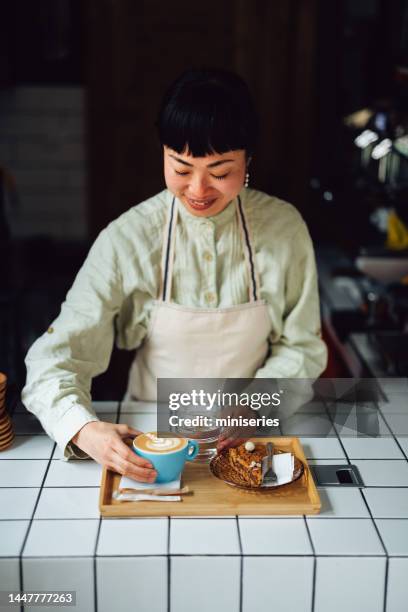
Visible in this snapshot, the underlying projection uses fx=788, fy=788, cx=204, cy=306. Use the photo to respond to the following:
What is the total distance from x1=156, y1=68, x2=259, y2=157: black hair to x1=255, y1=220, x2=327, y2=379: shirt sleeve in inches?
13.8

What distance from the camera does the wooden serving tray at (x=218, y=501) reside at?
1304 mm

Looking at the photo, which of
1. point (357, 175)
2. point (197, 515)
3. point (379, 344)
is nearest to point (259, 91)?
point (357, 175)

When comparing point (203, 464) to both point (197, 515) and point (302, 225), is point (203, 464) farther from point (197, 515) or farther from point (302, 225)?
point (302, 225)

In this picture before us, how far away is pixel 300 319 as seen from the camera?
1813 mm

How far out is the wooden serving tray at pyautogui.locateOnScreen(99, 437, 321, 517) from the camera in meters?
1.30

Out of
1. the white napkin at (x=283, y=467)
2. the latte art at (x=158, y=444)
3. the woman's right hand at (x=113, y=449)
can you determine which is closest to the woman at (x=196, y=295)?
the woman's right hand at (x=113, y=449)

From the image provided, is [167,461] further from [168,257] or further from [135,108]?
[135,108]

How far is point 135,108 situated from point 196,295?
3.26 meters

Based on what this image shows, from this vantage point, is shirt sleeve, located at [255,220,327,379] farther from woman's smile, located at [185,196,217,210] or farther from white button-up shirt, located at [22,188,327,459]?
woman's smile, located at [185,196,217,210]

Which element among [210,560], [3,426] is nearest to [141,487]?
[210,560]

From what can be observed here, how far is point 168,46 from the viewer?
15.4 feet

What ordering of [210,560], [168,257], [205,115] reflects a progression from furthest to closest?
[168,257], [205,115], [210,560]

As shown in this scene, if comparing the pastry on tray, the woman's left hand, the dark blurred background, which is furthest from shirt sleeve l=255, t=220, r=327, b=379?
the dark blurred background

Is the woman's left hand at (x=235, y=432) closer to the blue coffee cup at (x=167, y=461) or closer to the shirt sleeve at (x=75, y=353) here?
the blue coffee cup at (x=167, y=461)
